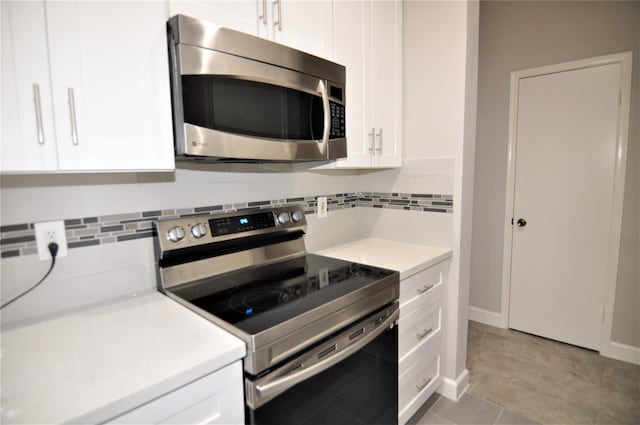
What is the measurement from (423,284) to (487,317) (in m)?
1.61

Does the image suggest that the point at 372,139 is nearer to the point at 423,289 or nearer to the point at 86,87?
the point at 423,289

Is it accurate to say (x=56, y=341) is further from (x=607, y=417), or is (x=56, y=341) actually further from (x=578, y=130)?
(x=578, y=130)

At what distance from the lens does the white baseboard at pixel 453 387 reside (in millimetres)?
1974

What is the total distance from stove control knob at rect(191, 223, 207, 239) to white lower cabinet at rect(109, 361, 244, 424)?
603mm

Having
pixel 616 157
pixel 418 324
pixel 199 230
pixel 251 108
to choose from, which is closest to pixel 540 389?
pixel 418 324

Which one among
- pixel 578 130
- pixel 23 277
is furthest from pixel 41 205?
pixel 578 130

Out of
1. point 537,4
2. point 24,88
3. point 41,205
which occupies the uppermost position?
point 537,4

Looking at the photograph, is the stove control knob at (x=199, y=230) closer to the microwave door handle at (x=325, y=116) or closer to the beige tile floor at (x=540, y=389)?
the microwave door handle at (x=325, y=116)

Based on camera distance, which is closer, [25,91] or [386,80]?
[25,91]

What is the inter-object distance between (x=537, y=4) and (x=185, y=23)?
2583mm

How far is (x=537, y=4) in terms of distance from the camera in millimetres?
2455

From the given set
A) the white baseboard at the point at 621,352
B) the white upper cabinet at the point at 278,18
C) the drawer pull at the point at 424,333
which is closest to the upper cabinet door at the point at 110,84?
the white upper cabinet at the point at 278,18

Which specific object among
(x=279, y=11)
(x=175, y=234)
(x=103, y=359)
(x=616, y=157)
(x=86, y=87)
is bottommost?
(x=103, y=359)

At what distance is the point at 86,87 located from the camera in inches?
35.3
